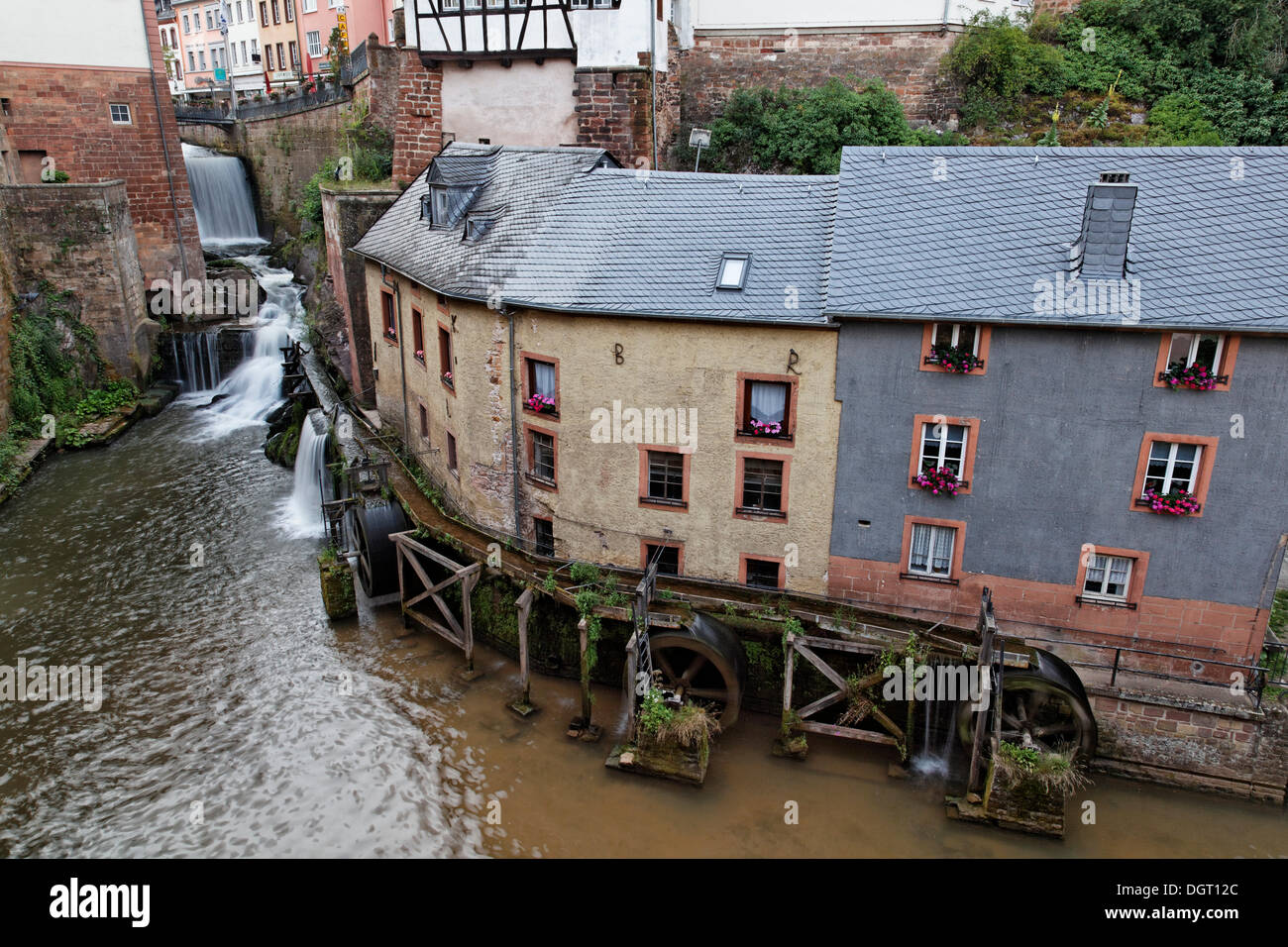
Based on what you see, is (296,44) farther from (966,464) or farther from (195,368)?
(966,464)

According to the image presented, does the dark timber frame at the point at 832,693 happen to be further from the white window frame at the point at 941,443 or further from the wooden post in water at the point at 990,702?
the white window frame at the point at 941,443

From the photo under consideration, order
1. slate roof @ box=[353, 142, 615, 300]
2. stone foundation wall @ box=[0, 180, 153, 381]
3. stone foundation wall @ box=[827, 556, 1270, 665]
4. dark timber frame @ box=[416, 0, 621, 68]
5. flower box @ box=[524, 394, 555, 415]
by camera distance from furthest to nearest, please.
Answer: stone foundation wall @ box=[0, 180, 153, 381] → dark timber frame @ box=[416, 0, 621, 68] → slate roof @ box=[353, 142, 615, 300] → flower box @ box=[524, 394, 555, 415] → stone foundation wall @ box=[827, 556, 1270, 665]

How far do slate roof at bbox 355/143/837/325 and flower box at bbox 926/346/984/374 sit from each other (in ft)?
6.15

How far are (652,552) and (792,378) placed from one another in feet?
13.6

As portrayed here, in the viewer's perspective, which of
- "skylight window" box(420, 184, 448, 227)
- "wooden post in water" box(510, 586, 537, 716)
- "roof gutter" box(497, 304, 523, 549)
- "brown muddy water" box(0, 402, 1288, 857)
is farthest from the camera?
"skylight window" box(420, 184, 448, 227)

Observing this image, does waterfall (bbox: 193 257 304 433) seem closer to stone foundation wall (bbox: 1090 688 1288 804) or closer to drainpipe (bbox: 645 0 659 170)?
drainpipe (bbox: 645 0 659 170)

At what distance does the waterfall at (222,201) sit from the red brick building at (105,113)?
6.95 m

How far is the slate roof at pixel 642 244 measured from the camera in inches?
585

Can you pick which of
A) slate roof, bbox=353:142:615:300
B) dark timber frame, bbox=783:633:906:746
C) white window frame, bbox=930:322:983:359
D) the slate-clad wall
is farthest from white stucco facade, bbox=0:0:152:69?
dark timber frame, bbox=783:633:906:746

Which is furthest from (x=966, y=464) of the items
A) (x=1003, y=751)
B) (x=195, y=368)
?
(x=195, y=368)

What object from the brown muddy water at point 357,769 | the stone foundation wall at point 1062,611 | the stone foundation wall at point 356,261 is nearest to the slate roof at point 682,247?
the stone foundation wall at point 1062,611

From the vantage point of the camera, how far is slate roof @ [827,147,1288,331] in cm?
1298

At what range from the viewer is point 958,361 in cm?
1394

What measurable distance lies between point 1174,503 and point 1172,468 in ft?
1.74
